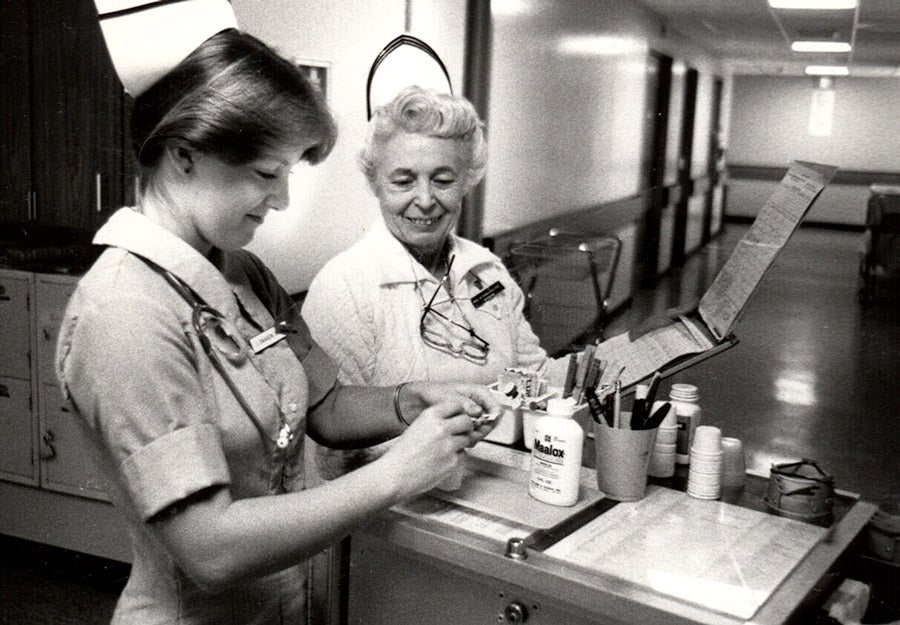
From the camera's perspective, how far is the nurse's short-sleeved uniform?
3.47 ft

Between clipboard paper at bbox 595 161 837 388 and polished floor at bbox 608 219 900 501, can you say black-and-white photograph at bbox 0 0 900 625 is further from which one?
polished floor at bbox 608 219 900 501

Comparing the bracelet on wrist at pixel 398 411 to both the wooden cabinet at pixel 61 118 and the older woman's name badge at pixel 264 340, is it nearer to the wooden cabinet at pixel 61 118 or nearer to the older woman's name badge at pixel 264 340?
the older woman's name badge at pixel 264 340

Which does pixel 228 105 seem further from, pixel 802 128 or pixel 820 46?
pixel 802 128

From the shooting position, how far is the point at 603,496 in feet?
5.03

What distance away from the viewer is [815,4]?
5.42 meters

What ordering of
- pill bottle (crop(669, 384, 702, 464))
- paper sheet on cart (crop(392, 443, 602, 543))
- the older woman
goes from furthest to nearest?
the older woman, pill bottle (crop(669, 384, 702, 464)), paper sheet on cart (crop(392, 443, 602, 543))

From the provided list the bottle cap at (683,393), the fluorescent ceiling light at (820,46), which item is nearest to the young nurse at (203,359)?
the bottle cap at (683,393)

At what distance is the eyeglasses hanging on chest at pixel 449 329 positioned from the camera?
2.10 metres

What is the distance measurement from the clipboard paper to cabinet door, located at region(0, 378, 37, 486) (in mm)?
2228

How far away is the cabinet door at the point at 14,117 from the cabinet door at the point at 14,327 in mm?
253

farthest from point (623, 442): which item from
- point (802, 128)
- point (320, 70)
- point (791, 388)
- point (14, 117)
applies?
point (802, 128)

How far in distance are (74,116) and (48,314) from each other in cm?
69

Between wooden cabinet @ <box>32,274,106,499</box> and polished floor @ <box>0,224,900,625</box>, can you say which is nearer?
wooden cabinet @ <box>32,274,106,499</box>

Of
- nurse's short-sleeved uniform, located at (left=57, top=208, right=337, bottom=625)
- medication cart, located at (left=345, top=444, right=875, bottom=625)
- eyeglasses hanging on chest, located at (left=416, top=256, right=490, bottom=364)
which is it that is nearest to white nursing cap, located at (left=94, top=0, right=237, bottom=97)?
nurse's short-sleeved uniform, located at (left=57, top=208, right=337, bottom=625)
